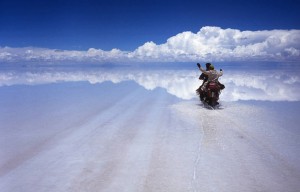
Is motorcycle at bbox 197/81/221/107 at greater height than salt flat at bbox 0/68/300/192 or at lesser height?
greater

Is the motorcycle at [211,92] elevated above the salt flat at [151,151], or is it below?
above

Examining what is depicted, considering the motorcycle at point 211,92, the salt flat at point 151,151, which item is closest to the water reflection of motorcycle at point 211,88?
the motorcycle at point 211,92

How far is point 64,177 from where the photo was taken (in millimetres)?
5840

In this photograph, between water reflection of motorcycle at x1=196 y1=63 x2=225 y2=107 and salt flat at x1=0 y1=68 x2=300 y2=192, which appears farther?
water reflection of motorcycle at x1=196 y1=63 x2=225 y2=107

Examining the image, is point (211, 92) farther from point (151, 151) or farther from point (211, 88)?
point (151, 151)

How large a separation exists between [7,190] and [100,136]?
3919mm

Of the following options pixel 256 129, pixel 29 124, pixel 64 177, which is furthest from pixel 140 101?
pixel 64 177

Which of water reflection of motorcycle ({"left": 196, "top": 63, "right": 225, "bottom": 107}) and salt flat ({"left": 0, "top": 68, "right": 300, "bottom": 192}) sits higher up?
water reflection of motorcycle ({"left": 196, "top": 63, "right": 225, "bottom": 107})

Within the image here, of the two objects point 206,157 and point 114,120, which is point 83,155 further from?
point 114,120

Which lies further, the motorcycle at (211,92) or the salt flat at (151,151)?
the motorcycle at (211,92)

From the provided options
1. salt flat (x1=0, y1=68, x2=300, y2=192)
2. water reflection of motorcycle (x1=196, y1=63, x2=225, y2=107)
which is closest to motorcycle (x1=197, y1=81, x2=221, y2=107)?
water reflection of motorcycle (x1=196, y1=63, x2=225, y2=107)

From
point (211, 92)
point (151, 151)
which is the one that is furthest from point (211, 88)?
point (151, 151)

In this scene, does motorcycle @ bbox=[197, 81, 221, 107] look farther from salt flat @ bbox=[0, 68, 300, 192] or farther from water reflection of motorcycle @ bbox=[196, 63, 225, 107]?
salt flat @ bbox=[0, 68, 300, 192]

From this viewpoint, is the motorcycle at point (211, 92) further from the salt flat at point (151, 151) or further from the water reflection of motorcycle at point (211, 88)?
the salt flat at point (151, 151)
